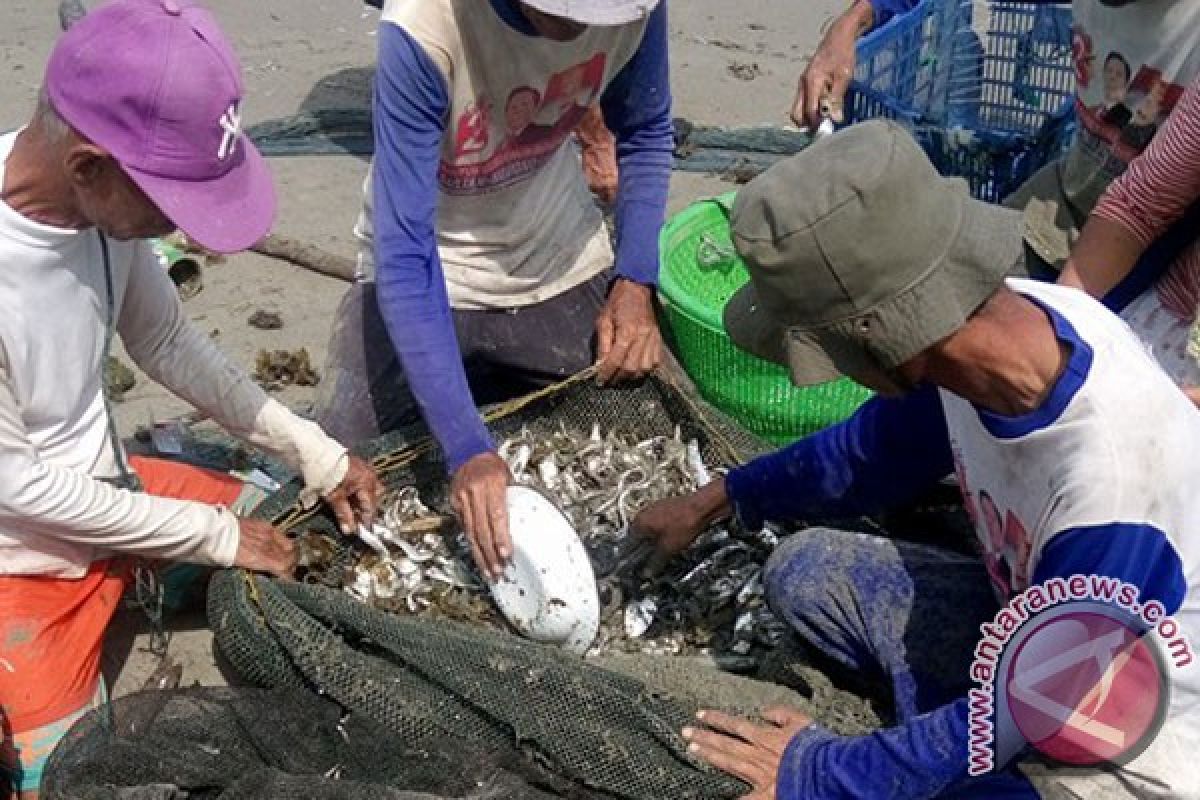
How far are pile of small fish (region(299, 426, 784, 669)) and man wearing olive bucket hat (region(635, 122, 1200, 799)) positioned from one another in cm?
64

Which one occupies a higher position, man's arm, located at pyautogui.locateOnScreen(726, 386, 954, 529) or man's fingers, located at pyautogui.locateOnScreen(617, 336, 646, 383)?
man's arm, located at pyautogui.locateOnScreen(726, 386, 954, 529)

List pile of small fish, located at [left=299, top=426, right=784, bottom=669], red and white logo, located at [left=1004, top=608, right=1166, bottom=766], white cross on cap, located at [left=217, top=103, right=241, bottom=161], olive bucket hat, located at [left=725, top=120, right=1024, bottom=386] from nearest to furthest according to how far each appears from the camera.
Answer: olive bucket hat, located at [left=725, top=120, right=1024, bottom=386], red and white logo, located at [left=1004, top=608, right=1166, bottom=766], white cross on cap, located at [left=217, top=103, right=241, bottom=161], pile of small fish, located at [left=299, top=426, right=784, bottom=669]

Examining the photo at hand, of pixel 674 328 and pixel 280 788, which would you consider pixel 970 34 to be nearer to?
pixel 674 328

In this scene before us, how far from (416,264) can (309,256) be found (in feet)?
6.04

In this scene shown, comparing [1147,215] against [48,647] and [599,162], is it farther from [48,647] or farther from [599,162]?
[48,647]

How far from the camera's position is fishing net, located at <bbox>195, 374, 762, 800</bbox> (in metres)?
2.83

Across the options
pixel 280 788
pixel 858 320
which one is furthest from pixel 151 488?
pixel 858 320

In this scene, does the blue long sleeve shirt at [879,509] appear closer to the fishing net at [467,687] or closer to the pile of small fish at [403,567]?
the fishing net at [467,687]

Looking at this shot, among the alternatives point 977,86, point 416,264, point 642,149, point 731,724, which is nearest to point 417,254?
point 416,264

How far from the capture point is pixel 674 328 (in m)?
4.14

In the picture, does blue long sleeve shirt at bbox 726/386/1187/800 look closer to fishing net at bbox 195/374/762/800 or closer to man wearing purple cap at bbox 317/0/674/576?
fishing net at bbox 195/374/762/800

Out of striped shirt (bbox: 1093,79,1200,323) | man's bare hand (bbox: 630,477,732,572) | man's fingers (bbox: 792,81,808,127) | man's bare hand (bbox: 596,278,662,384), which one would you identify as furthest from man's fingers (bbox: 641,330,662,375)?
striped shirt (bbox: 1093,79,1200,323)

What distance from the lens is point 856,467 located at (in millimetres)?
3145

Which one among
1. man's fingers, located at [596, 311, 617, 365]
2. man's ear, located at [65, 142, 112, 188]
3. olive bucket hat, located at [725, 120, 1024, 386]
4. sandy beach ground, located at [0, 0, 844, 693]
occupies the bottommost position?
sandy beach ground, located at [0, 0, 844, 693]
